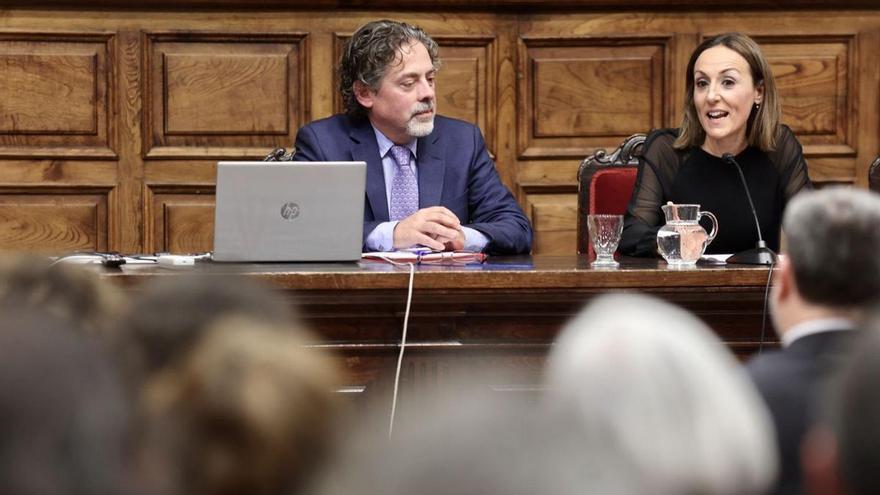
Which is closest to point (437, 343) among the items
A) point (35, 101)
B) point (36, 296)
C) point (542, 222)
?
point (36, 296)

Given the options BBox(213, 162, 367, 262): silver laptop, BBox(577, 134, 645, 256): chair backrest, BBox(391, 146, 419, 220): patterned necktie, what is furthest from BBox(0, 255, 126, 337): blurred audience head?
BBox(577, 134, 645, 256): chair backrest

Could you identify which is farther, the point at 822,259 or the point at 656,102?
the point at 656,102

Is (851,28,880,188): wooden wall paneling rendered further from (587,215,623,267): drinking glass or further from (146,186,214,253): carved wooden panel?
(146,186,214,253): carved wooden panel

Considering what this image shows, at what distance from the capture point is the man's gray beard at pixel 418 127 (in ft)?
12.5

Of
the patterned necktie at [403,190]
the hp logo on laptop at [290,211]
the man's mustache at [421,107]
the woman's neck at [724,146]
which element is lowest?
the hp logo on laptop at [290,211]

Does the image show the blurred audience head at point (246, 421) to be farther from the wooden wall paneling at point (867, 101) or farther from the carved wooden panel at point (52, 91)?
the wooden wall paneling at point (867, 101)

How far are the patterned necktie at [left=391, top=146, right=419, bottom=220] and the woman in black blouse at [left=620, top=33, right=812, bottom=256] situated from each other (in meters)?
0.61

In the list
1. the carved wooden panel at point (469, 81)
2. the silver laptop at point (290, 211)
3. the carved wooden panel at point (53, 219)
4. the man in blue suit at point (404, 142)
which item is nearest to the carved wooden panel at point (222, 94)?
the carved wooden panel at point (53, 219)

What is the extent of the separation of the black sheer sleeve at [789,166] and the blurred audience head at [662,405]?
2966 mm

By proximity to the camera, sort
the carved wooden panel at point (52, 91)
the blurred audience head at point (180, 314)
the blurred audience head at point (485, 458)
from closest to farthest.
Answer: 1. the blurred audience head at point (485, 458)
2. the blurred audience head at point (180, 314)
3. the carved wooden panel at point (52, 91)

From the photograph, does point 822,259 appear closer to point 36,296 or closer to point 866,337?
point 866,337

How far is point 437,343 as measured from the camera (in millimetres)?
2674

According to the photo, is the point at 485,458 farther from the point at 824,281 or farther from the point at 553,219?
the point at 553,219

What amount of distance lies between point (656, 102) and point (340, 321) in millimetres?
2666
